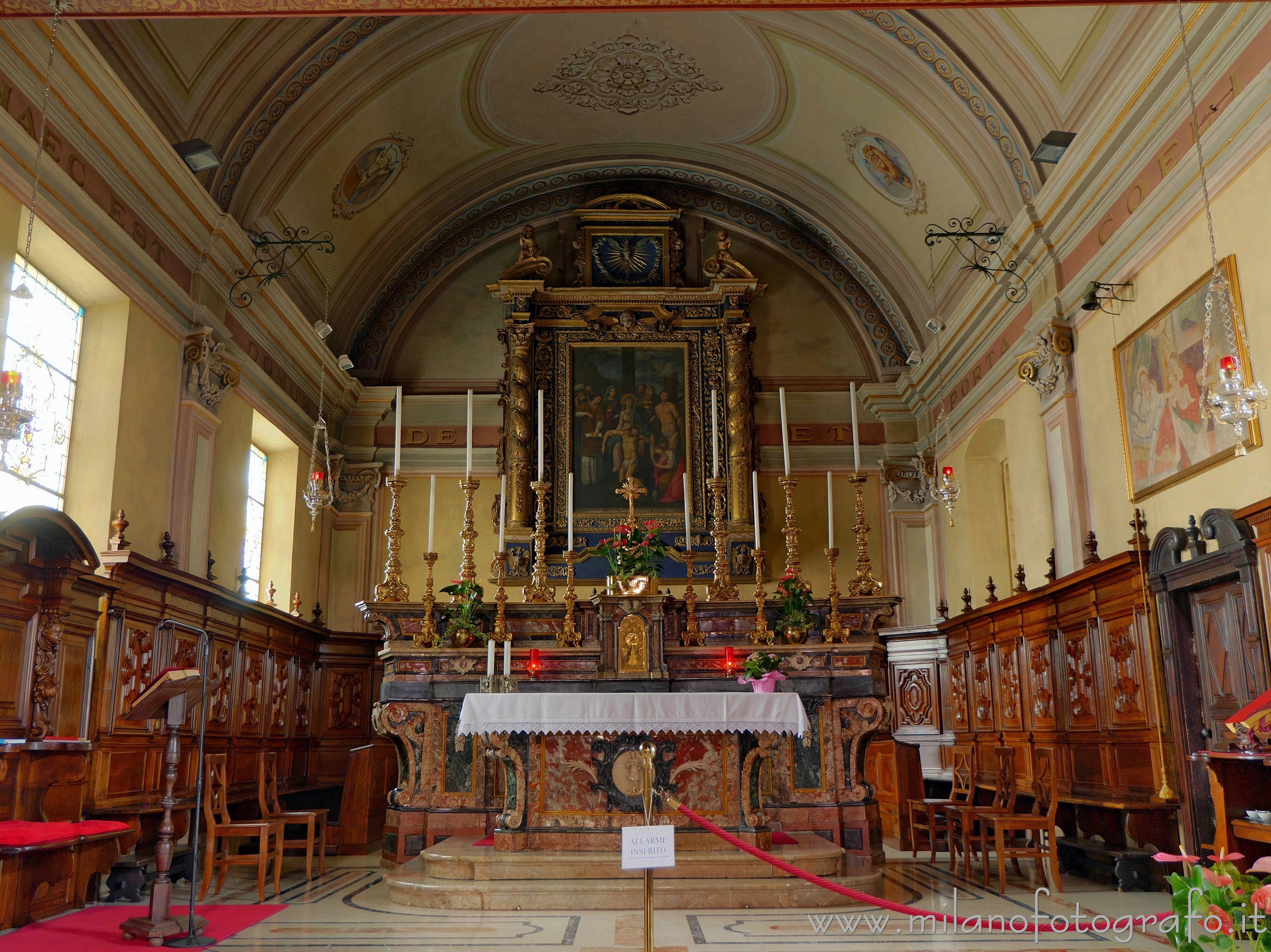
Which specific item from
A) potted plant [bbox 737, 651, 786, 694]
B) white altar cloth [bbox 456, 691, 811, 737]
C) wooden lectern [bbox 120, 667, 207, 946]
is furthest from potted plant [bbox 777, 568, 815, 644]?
wooden lectern [bbox 120, 667, 207, 946]

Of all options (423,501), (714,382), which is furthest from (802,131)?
(423,501)

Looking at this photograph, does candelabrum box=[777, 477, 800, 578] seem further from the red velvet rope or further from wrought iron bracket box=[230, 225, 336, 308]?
wrought iron bracket box=[230, 225, 336, 308]

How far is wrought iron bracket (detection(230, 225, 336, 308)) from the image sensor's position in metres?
10.1

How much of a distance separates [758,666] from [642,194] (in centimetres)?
788

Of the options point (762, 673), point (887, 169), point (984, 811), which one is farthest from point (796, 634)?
point (887, 169)

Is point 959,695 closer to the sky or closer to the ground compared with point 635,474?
closer to the ground

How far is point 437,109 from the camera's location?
11.7 m

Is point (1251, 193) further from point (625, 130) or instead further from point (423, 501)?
point (423, 501)

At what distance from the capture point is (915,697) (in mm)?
11766

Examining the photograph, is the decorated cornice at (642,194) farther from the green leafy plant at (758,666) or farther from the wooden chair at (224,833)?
the wooden chair at (224,833)

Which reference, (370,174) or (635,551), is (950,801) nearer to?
(635,551)

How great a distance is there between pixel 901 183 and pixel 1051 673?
18.2 feet

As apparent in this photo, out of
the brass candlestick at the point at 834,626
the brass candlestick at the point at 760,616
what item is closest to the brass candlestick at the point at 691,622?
the brass candlestick at the point at 760,616

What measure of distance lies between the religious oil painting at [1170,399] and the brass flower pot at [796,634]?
8.53ft
